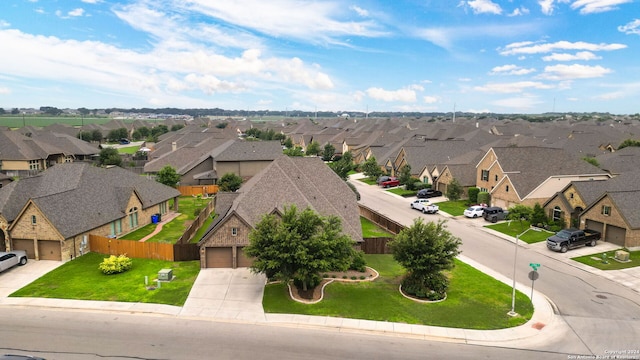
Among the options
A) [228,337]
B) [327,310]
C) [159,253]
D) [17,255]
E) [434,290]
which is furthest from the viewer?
[159,253]

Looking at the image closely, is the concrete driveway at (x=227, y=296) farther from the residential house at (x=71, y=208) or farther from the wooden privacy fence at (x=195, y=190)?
the wooden privacy fence at (x=195, y=190)

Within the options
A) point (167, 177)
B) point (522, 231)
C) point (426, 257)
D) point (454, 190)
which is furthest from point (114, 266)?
point (454, 190)

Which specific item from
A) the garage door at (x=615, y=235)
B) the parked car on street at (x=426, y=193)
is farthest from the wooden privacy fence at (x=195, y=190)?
the garage door at (x=615, y=235)

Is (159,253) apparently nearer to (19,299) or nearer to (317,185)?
(19,299)

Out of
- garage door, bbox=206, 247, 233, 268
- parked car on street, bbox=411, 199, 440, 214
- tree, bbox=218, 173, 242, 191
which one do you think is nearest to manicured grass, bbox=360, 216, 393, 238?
parked car on street, bbox=411, 199, 440, 214

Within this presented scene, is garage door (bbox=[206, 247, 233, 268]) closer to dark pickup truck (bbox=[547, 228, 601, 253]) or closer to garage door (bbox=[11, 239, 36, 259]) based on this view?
garage door (bbox=[11, 239, 36, 259])

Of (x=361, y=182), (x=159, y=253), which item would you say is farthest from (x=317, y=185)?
(x=361, y=182)
